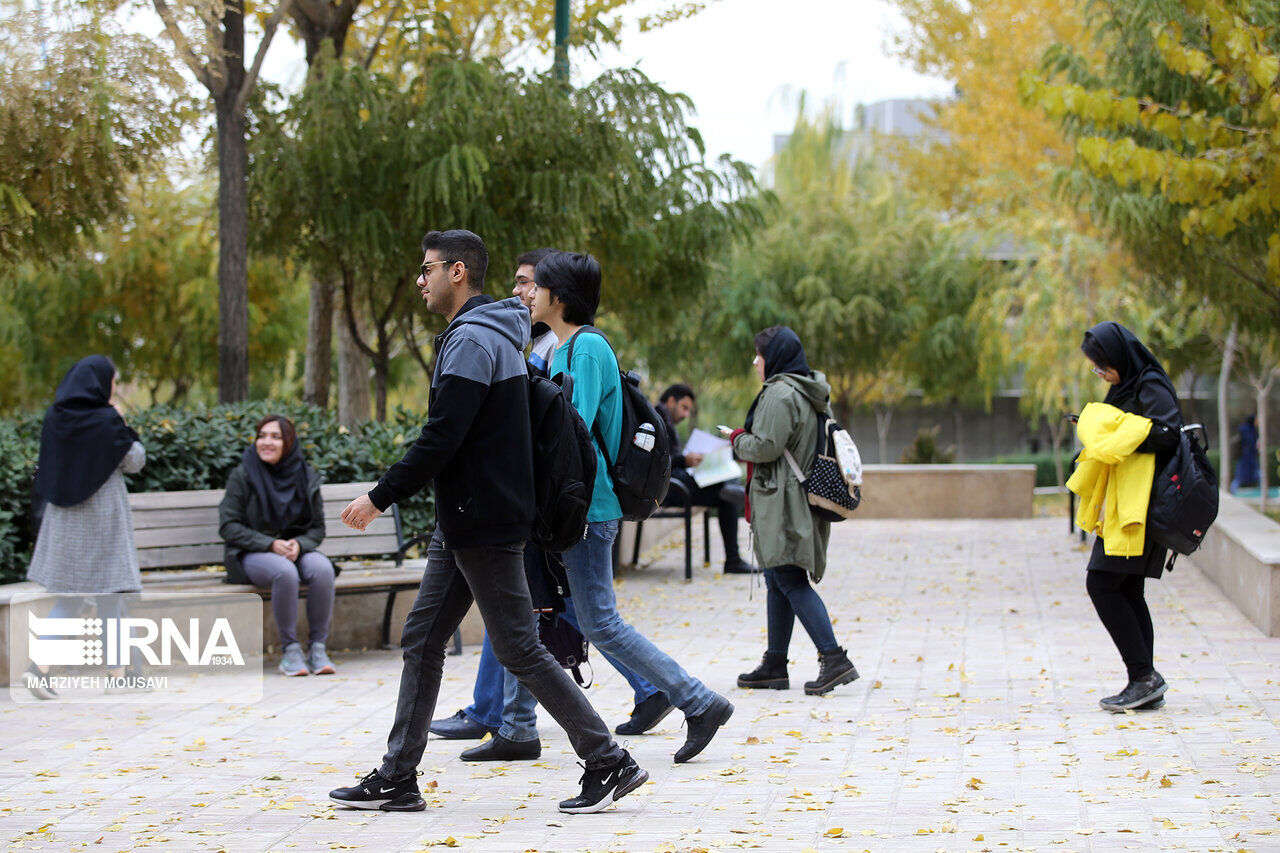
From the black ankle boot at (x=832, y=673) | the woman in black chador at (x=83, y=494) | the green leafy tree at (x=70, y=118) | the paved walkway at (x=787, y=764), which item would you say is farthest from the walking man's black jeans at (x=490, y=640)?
the green leafy tree at (x=70, y=118)

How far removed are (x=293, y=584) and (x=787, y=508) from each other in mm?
2658

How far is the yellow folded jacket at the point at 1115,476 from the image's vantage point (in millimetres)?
6195

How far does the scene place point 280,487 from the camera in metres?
7.65

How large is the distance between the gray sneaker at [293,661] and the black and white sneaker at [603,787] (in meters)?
3.23

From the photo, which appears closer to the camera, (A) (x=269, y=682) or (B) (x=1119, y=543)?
(B) (x=1119, y=543)

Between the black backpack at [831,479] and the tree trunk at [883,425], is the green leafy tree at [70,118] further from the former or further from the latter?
the tree trunk at [883,425]

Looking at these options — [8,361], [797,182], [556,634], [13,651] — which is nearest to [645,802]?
[556,634]

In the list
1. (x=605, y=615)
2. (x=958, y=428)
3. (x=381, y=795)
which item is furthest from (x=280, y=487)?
(x=958, y=428)

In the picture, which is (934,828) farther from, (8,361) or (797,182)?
(797,182)

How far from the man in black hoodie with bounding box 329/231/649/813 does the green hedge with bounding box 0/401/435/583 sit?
3.90 metres

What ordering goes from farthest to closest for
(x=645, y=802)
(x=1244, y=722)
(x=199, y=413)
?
(x=199, y=413), (x=1244, y=722), (x=645, y=802)

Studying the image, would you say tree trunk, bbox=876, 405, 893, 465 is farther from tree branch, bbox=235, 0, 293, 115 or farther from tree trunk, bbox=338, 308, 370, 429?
tree branch, bbox=235, 0, 293, 115

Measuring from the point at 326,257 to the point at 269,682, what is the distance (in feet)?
19.2

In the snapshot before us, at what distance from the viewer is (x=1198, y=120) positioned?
31.4 feet
